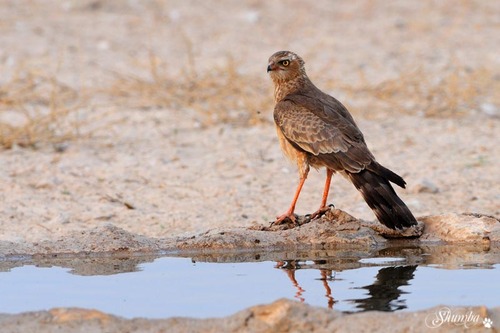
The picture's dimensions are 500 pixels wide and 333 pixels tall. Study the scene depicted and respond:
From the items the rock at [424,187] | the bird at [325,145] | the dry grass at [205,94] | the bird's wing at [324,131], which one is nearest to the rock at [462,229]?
the bird at [325,145]

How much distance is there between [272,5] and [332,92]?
19.4ft

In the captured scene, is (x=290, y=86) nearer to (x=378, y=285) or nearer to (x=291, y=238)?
(x=291, y=238)

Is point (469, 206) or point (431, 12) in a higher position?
point (431, 12)

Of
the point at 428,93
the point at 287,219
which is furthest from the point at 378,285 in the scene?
the point at 428,93

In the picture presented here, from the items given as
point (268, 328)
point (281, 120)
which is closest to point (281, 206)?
point (281, 120)

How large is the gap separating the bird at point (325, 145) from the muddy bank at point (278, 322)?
1.95 metres

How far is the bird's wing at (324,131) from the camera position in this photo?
22.5 feet

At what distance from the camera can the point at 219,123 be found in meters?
11.4

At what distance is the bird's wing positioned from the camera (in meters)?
6.86

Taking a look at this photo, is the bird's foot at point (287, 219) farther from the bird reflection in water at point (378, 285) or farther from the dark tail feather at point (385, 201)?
the bird reflection in water at point (378, 285)

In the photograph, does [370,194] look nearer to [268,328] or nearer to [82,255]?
[82,255]

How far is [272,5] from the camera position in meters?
18.4

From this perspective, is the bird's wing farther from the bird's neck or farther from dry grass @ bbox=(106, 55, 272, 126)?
dry grass @ bbox=(106, 55, 272, 126)

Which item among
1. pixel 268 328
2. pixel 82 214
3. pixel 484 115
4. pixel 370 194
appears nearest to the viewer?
pixel 268 328
